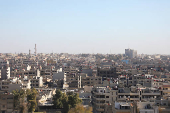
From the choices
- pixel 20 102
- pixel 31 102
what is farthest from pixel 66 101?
pixel 20 102

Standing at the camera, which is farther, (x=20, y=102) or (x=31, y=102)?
(x=20, y=102)

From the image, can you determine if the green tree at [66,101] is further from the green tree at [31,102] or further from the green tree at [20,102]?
the green tree at [20,102]

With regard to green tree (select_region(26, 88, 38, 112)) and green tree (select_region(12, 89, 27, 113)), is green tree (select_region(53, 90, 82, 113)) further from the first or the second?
green tree (select_region(12, 89, 27, 113))

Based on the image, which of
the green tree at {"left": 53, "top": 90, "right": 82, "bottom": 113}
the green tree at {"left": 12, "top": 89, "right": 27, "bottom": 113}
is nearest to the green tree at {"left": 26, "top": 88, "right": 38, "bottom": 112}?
the green tree at {"left": 12, "top": 89, "right": 27, "bottom": 113}

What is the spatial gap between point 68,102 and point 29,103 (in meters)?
3.16

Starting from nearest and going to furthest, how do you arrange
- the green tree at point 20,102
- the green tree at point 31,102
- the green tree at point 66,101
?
the green tree at point 20,102
the green tree at point 31,102
the green tree at point 66,101

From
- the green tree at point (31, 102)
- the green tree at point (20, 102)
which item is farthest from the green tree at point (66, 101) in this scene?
the green tree at point (20, 102)

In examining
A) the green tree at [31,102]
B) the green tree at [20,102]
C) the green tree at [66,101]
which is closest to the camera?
the green tree at [20,102]

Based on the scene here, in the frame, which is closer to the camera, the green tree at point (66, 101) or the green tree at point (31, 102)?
the green tree at point (31, 102)

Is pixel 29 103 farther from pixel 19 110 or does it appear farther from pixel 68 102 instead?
pixel 68 102

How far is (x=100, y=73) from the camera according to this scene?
214 feet

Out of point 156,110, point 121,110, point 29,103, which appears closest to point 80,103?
point 29,103

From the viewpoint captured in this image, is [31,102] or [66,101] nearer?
[31,102]

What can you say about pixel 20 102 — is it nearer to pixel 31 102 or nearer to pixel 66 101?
pixel 31 102
